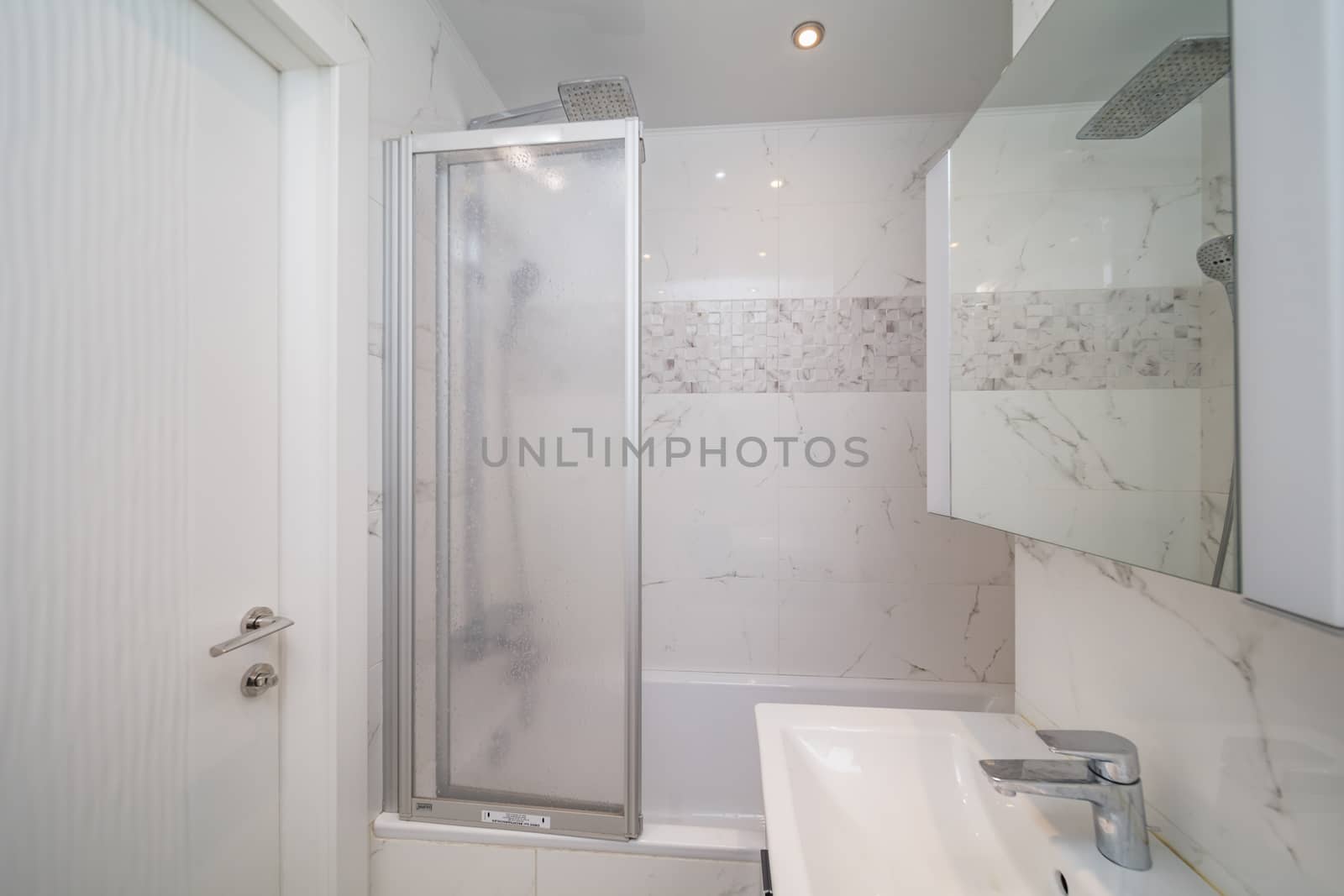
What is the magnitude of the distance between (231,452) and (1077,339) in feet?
4.15

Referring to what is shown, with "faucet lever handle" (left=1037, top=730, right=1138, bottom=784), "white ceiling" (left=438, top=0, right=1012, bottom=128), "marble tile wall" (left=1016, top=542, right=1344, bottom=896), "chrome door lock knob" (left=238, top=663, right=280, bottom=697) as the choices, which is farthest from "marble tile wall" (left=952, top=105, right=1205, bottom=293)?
"chrome door lock knob" (left=238, top=663, right=280, bottom=697)

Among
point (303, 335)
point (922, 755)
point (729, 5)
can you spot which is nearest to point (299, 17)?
point (303, 335)

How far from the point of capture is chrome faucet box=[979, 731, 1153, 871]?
543 millimetres

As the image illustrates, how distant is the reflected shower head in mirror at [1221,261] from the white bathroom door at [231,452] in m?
1.24

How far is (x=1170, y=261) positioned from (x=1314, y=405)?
23 cm

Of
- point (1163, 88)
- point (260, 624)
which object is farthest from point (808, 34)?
point (260, 624)

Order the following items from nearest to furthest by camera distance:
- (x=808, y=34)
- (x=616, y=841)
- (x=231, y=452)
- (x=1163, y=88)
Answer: (x=1163, y=88) < (x=231, y=452) < (x=616, y=841) < (x=808, y=34)

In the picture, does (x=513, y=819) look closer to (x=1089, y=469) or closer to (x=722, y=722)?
(x=722, y=722)

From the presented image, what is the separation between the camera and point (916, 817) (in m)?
0.72

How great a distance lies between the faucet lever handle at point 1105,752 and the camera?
0.54 m

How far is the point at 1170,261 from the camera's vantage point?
46 cm

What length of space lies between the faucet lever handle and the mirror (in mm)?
213

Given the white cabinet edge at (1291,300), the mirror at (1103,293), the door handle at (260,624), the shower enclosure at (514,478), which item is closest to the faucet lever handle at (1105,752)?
the mirror at (1103,293)

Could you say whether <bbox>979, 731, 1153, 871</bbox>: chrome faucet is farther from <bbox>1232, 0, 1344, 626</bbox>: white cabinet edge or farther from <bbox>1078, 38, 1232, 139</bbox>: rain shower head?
<bbox>1078, 38, 1232, 139</bbox>: rain shower head
